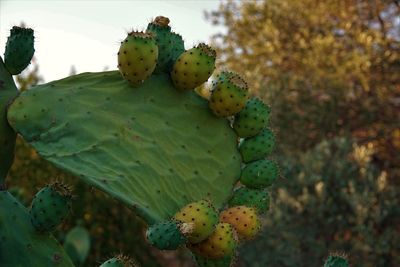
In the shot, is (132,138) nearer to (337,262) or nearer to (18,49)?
(18,49)

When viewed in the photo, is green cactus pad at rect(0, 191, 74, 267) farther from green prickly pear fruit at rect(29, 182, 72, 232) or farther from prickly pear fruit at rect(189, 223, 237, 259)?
prickly pear fruit at rect(189, 223, 237, 259)

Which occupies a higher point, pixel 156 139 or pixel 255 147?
pixel 156 139

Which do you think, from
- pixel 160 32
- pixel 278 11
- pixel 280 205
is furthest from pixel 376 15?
pixel 160 32

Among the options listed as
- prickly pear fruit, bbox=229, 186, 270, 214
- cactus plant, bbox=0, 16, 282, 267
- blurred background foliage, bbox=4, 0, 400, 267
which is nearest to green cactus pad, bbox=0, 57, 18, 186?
cactus plant, bbox=0, 16, 282, 267

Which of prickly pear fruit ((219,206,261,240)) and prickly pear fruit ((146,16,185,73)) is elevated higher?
prickly pear fruit ((146,16,185,73))

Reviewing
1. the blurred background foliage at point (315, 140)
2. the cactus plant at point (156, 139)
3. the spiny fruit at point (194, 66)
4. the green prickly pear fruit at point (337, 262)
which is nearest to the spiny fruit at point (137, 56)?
the cactus plant at point (156, 139)

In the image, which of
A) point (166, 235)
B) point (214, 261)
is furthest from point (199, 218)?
point (214, 261)
